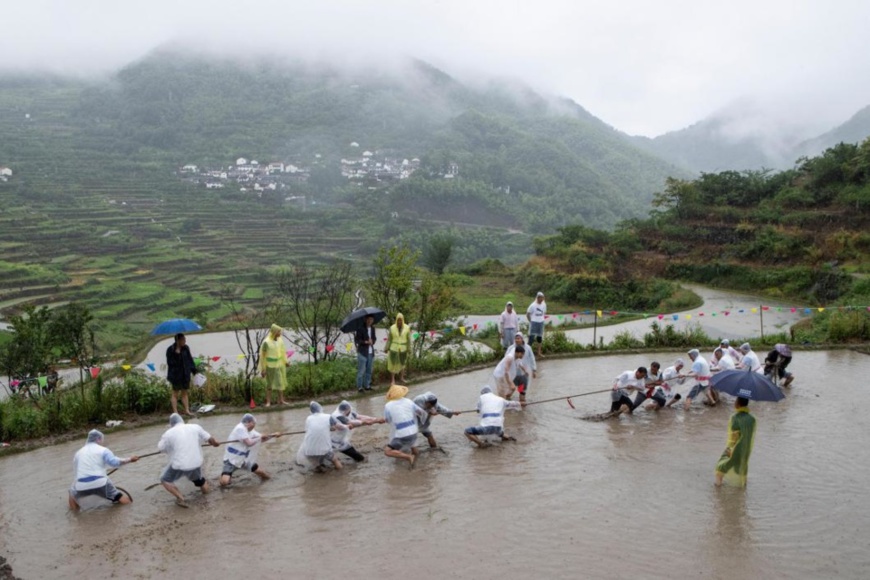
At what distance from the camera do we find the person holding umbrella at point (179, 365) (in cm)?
1194

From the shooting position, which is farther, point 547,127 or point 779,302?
point 547,127

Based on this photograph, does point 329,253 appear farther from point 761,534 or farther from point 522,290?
point 761,534

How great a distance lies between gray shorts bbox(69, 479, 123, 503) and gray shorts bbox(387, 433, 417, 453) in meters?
3.69

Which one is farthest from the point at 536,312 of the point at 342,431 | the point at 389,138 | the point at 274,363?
the point at 389,138

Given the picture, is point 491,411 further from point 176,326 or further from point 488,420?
point 176,326

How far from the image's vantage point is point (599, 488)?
8867mm

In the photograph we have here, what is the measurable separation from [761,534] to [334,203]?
11054cm

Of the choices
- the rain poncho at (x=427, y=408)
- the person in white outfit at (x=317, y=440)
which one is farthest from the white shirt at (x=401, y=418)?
the person in white outfit at (x=317, y=440)

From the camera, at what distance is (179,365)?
1201 cm

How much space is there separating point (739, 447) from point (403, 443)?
455 centimetres

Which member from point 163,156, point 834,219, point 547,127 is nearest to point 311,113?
point 163,156

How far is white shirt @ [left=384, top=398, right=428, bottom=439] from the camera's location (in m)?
9.79

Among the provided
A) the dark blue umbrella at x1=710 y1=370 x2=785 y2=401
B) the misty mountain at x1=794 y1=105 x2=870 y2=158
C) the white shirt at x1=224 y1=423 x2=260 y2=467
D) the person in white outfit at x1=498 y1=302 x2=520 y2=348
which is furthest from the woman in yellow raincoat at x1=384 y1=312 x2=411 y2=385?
the misty mountain at x1=794 y1=105 x2=870 y2=158

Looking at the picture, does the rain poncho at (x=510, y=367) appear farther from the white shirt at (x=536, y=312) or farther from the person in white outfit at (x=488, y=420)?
the white shirt at (x=536, y=312)
